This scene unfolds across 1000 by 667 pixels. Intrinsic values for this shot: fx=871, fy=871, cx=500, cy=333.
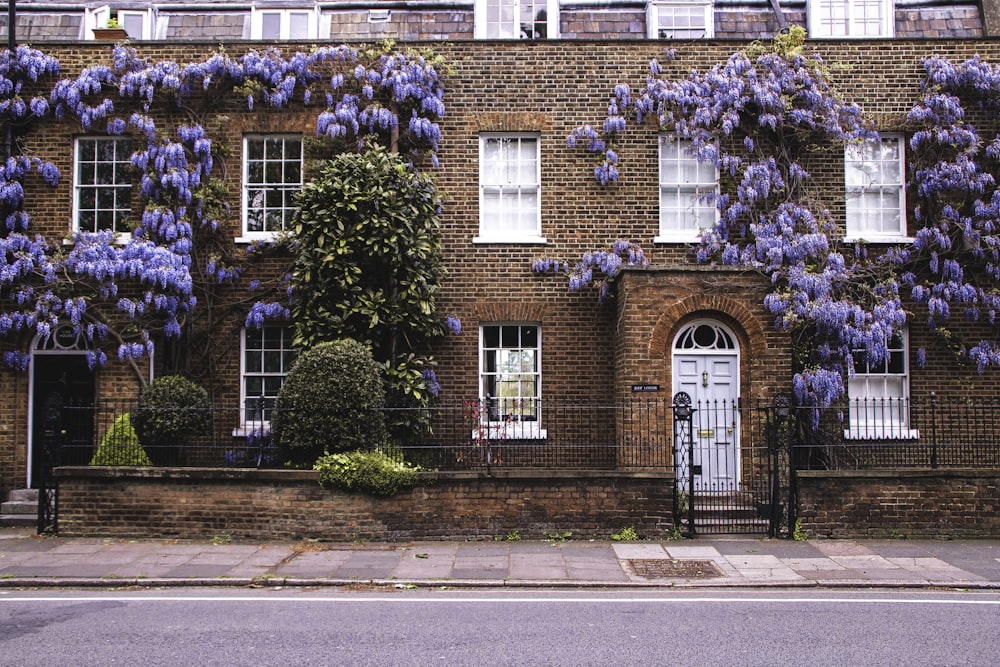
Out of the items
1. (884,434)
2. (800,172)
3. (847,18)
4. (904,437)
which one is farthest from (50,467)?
(847,18)

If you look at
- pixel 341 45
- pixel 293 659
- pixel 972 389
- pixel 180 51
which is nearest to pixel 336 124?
pixel 341 45

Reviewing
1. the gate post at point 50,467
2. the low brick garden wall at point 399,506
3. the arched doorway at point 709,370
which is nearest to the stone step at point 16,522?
the gate post at point 50,467

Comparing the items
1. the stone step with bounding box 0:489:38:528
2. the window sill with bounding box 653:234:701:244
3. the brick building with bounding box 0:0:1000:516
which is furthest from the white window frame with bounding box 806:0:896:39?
the stone step with bounding box 0:489:38:528

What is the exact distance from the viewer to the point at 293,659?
6.75 metres

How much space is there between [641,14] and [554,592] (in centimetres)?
1237

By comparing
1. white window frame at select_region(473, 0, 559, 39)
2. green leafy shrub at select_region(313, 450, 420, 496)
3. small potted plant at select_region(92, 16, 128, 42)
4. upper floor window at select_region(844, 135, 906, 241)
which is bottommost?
green leafy shrub at select_region(313, 450, 420, 496)

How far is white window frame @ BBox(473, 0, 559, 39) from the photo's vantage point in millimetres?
16719

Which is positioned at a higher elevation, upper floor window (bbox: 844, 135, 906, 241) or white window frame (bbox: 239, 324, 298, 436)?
upper floor window (bbox: 844, 135, 906, 241)

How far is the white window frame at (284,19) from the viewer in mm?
17453

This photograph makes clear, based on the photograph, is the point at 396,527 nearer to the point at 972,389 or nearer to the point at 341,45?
the point at 341,45

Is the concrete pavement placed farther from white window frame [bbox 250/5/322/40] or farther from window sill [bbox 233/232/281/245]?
white window frame [bbox 250/5/322/40]

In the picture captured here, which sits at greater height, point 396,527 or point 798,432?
point 798,432

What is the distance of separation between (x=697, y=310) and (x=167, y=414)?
872 centimetres

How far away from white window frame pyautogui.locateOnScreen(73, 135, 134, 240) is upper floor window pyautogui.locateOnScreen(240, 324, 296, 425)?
9.89 feet
